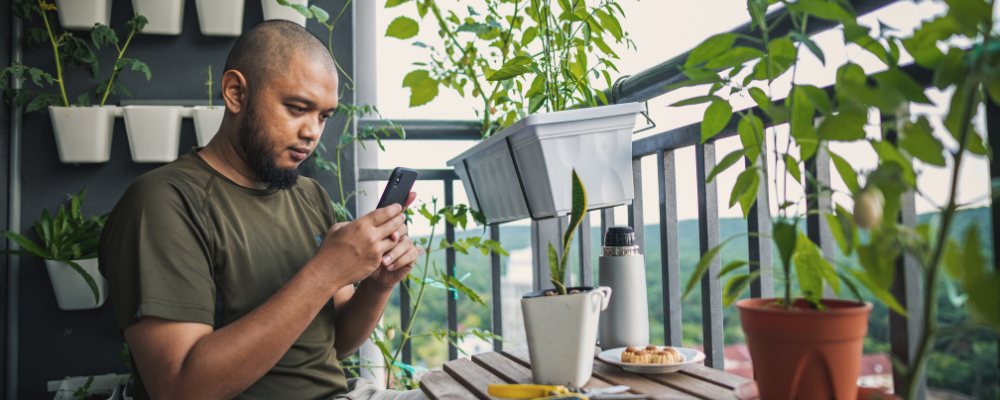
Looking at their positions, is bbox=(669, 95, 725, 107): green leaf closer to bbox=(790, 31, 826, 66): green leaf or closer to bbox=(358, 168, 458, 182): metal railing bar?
bbox=(790, 31, 826, 66): green leaf

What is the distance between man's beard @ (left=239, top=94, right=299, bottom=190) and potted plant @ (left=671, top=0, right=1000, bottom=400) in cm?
83

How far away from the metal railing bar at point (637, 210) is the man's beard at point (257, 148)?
804mm

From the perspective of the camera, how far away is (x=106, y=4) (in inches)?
65.3

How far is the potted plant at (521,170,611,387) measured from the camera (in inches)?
30.7

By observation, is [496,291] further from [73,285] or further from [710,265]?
[73,285]

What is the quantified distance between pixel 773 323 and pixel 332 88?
0.95 meters

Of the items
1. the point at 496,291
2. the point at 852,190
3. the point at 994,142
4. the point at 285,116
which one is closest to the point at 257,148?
the point at 285,116

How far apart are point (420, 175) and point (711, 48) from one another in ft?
4.24

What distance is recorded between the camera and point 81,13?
163cm

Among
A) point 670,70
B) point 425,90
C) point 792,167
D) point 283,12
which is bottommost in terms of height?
point 792,167

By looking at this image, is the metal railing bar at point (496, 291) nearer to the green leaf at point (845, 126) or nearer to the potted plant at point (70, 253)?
the potted plant at point (70, 253)

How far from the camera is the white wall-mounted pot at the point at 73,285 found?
1545mm

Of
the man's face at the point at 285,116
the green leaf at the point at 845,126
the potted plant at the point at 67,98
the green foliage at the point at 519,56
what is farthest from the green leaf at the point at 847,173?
the potted plant at the point at 67,98

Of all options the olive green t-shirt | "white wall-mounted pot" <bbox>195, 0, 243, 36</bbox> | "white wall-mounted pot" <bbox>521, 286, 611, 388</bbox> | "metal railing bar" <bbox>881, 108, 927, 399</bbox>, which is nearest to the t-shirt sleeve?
the olive green t-shirt
